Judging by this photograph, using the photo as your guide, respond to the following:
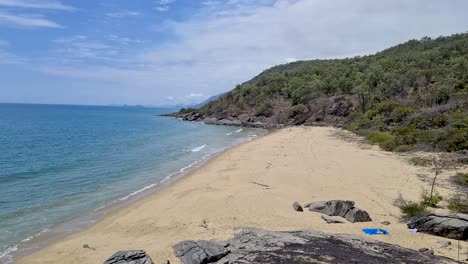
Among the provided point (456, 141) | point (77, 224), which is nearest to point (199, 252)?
point (77, 224)

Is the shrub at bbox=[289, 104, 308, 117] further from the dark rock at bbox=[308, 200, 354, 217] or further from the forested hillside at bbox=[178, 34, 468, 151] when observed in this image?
the dark rock at bbox=[308, 200, 354, 217]

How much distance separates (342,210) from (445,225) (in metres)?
3.68

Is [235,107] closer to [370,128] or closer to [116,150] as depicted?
[370,128]

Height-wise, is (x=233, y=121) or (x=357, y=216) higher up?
(x=233, y=121)

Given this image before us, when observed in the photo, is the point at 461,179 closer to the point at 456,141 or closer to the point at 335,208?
the point at 335,208

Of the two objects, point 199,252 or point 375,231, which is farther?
point 375,231

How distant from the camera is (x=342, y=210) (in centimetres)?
1431

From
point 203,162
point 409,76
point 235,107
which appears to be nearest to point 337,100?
point 409,76

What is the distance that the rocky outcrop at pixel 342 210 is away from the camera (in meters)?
13.7

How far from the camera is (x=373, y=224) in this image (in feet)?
43.8

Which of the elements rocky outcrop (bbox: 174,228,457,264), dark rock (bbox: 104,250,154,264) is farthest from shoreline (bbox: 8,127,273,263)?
rocky outcrop (bbox: 174,228,457,264)

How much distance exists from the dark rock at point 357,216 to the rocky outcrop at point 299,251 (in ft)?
9.64

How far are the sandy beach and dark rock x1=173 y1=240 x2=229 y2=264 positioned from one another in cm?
47

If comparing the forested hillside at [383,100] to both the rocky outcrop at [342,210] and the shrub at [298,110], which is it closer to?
the shrub at [298,110]
